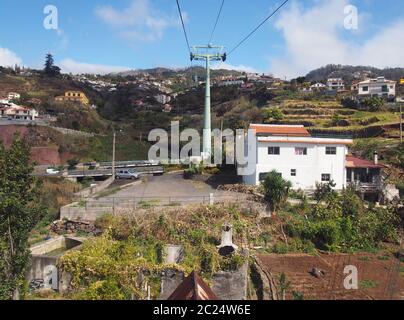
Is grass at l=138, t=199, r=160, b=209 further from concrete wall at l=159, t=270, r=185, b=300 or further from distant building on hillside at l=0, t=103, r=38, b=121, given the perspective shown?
distant building on hillside at l=0, t=103, r=38, b=121

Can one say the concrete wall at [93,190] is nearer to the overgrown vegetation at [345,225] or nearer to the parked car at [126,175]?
the parked car at [126,175]

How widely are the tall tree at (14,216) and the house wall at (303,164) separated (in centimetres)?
1258

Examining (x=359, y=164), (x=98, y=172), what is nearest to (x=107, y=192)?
(x=98, y=172)

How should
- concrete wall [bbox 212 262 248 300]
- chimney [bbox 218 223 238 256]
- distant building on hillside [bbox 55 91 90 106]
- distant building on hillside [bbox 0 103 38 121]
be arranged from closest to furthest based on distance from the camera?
concrete wall [bbox 212 262 248 300] → chimney [bbox 218 223 238 256] → distant building on hillside [bbox 0 103 38 121] → distant building on hillside [bbox 55 91 90 106]

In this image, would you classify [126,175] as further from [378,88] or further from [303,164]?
[378,88]

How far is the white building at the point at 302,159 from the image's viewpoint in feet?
69.5

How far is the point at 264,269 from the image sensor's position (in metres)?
13.5

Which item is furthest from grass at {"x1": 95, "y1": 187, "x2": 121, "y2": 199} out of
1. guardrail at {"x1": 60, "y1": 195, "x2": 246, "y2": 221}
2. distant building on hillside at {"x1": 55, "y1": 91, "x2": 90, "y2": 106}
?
distant building on hillside at {"x1": 55, "y1": 91, "x2": 90, "y2": 106}

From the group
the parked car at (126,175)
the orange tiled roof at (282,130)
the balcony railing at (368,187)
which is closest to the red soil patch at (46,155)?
the parked car at (126,175)

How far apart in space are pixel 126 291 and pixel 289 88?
5869 cm

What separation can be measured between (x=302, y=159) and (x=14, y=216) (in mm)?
14512

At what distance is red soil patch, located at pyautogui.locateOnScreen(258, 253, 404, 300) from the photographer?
40.5 ft

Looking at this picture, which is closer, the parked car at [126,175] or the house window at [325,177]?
the house window at [325,177]
